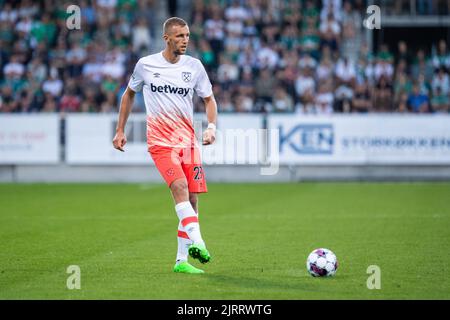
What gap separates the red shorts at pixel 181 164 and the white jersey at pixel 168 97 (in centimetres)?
7

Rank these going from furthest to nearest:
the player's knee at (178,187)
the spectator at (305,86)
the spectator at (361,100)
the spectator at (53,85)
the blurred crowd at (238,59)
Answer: the spectator at (53,85) < the spectator at (305,86) < the blurred crowd at (238,59) < the spectator at (361,100) < the player's knee at (178,187)

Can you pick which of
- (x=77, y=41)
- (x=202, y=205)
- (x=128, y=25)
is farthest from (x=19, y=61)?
(x=202, y=205)

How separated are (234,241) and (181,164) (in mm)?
3201

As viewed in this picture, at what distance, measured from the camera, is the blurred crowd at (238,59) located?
26.2m

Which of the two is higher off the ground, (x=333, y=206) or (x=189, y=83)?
(x=189, y=83)

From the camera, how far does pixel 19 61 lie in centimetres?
2847

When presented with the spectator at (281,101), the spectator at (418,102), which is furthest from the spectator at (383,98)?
the spectator at (281,101)

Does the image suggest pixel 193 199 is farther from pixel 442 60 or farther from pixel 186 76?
pixel 442 60

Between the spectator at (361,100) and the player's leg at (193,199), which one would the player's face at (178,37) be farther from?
the spectator at (361,100)

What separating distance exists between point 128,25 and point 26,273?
21.2 metres

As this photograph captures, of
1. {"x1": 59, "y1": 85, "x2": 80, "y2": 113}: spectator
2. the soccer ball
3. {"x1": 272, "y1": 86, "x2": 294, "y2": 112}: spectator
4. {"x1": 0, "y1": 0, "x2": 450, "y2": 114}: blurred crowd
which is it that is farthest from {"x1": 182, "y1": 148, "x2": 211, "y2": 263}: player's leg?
{"x1": 59, "y1": 85, "x2": 80, "y2": 113}: spectator
